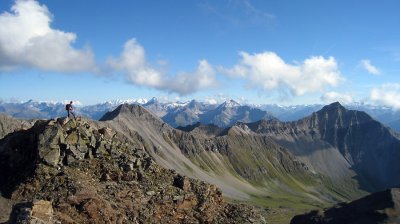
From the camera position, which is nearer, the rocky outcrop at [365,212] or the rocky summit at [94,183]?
the rocky summit at [94,183]

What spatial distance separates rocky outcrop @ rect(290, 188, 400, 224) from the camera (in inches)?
5259

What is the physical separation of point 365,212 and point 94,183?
356ft

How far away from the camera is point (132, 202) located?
4944 centimetres

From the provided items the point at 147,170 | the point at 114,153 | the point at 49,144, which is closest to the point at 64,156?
the point at 49,144

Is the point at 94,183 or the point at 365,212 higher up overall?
the point at 94,183

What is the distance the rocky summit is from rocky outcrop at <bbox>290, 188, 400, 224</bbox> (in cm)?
8969

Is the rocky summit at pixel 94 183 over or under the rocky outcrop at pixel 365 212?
over

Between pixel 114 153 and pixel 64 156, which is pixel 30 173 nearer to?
pixel 64 156

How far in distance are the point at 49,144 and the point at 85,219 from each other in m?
12.9

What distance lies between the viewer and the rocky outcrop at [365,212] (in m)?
134

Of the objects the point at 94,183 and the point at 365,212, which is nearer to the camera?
the point at 94,183

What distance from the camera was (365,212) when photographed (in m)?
138

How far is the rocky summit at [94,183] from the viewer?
152 ft

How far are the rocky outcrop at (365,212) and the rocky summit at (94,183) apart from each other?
89.7 m
